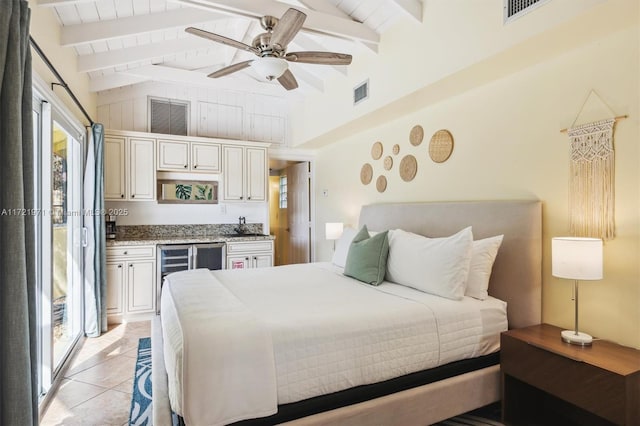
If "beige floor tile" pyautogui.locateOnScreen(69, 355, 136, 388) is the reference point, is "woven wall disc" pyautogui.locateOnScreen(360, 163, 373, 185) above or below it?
above

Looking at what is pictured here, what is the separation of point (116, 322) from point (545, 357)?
421 centimetres

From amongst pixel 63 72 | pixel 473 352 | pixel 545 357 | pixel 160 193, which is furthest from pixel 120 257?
pixel 545 357

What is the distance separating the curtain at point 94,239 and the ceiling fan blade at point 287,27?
98.7 inches

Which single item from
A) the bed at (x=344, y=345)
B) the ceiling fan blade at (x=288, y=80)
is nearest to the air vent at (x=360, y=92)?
the ceiling fan blade at (x=288, y=80)

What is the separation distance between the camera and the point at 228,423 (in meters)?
1.52

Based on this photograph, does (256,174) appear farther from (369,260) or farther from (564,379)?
(564,379)

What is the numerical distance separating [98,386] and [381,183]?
3.16 meters

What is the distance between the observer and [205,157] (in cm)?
480

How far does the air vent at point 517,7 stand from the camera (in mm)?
2033

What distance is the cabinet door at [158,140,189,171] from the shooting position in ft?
15.0

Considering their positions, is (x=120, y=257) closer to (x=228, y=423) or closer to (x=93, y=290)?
(x=93, y=290)

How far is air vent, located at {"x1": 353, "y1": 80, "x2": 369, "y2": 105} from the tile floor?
3255 millimetres

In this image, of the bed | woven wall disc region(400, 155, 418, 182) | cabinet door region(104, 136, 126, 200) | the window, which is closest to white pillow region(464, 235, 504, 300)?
the bed

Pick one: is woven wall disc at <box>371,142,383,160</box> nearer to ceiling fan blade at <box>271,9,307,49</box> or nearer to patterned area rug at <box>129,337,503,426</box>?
ceiling fan blade at <box>271,9,307,49</box>
